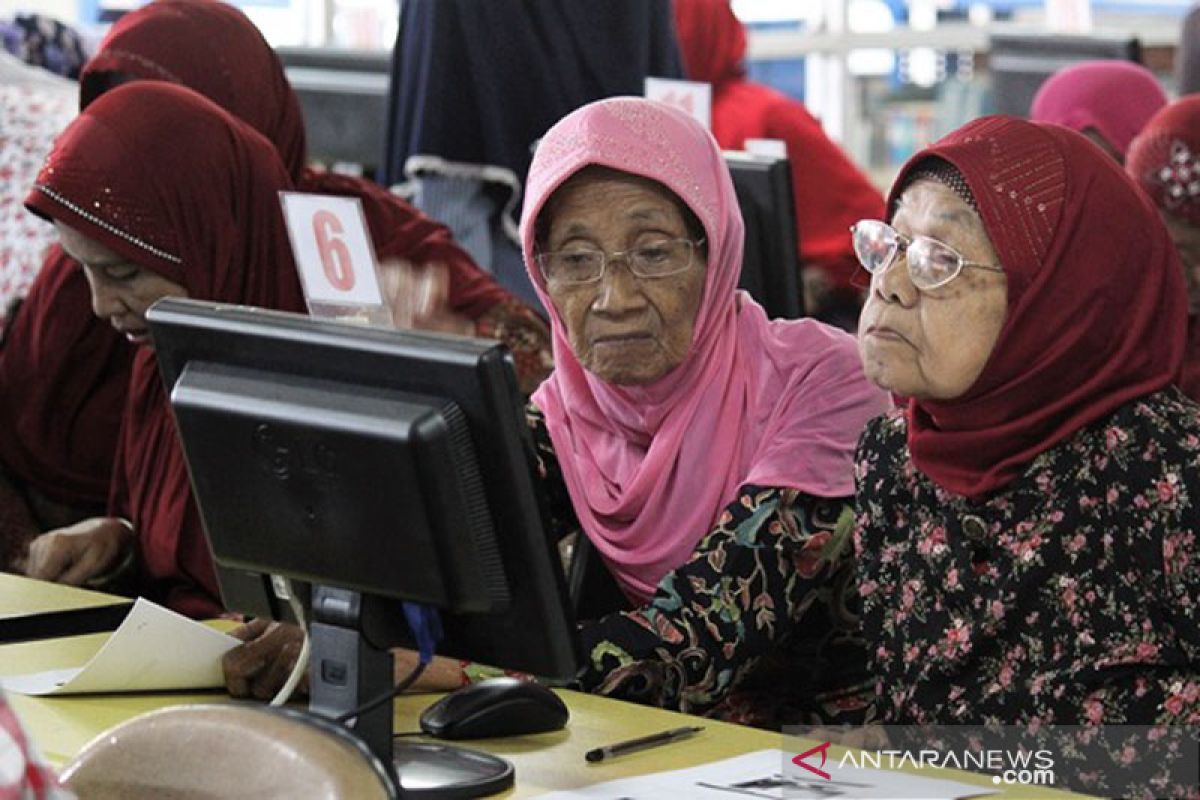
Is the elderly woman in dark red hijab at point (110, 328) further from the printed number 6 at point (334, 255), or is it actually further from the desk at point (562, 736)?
the desk at point (562, 736)

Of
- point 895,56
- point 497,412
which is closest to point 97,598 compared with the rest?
point 497,412

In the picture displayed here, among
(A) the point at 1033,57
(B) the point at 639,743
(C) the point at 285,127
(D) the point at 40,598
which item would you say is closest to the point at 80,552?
(D) the point at 40,598

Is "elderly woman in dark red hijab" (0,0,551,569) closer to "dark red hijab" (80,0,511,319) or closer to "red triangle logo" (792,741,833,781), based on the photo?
"dark red hijab" (80,0,511,319)

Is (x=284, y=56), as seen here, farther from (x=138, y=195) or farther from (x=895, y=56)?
(x=895, y=56)

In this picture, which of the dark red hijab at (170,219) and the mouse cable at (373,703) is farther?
the dark red hijab at (170,219)

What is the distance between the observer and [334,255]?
2686mm

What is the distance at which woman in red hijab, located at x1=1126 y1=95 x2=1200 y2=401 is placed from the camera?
151 inches

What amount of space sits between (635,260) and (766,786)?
3.01 feet

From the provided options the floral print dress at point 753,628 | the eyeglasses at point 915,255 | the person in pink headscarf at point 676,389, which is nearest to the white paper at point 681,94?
the person in pink headscarf at point 676,389

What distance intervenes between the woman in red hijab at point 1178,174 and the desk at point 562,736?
1776mm

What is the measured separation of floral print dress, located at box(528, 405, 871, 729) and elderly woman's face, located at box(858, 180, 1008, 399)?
0.84 feet

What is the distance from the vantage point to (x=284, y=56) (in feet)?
16.4

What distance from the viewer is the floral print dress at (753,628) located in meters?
2.42

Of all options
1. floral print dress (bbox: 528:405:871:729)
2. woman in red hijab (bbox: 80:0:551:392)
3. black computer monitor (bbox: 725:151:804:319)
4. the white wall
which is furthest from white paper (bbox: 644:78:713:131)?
the white wall
